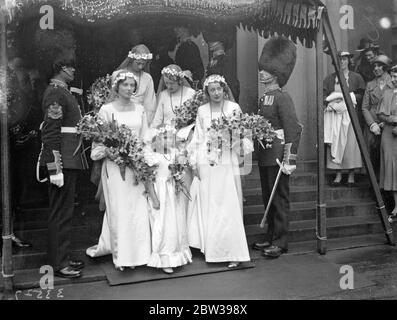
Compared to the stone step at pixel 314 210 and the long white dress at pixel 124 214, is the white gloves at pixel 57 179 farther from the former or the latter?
the stone step at pixel 314 210

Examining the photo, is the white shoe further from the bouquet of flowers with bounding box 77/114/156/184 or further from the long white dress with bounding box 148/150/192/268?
the bouquet of flowers with bounding box 77/114/156/184

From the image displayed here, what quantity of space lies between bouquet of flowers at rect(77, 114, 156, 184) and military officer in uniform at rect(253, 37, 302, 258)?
1668 mm

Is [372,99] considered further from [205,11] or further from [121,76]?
[121,76]

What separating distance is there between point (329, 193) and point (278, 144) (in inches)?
84.5

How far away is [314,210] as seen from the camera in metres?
7.22

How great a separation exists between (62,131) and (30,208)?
1.69 meters

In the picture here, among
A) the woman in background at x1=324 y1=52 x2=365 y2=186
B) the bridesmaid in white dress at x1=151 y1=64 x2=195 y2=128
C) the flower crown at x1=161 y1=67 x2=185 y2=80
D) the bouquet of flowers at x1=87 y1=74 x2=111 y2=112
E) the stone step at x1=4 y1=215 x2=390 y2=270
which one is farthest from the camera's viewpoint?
the woman in background at x1=324 y1=52 x2=365 y2=186

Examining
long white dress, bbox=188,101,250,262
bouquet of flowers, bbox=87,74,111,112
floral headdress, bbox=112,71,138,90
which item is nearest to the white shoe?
long white dress, bbox=188,101,250,262

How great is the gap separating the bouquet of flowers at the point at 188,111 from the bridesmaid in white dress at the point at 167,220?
505 mm

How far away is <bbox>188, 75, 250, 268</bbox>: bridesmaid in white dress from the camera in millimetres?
5574

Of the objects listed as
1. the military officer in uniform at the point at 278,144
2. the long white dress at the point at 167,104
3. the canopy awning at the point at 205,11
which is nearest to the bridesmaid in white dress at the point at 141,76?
the long white dress at the point at 167,104

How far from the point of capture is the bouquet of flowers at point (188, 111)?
608cm
